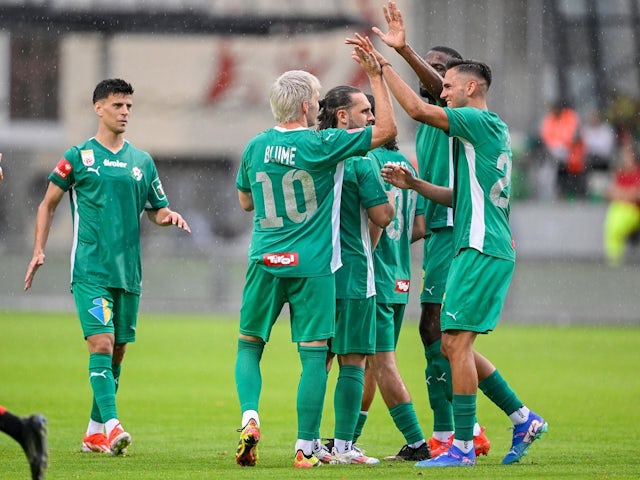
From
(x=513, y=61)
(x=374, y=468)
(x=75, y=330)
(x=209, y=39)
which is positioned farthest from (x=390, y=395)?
(x=209, y=39)

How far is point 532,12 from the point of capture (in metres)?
33.9

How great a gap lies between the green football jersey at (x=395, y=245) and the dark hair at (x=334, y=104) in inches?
14.0

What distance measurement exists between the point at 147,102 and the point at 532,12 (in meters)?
12.1

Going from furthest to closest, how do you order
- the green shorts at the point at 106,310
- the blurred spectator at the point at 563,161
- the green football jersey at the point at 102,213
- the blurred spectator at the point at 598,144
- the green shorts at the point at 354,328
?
the blurred spectator at the point at 598,144, the blurred spectator at the point at 563,161, the green football jersey at the point at 102,213, the green shorts at the point at 106,310, the green shorts at the point at 354,328

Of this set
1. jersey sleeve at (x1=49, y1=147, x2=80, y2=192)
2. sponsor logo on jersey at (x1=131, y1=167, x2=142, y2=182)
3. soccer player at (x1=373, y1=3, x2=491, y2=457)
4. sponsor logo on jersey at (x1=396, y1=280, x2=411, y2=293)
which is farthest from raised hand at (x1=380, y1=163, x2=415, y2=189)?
jersey sleeve at (x1=49, y1=147, x2=80, y2=192)

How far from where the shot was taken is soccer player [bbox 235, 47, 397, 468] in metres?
8.08

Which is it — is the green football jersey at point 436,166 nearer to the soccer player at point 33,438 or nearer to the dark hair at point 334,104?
the dark hair at point 334,104

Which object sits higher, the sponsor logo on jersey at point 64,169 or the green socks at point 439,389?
the sponsor logo on jersey at point 64,169

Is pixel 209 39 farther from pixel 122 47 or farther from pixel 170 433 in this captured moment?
pixel 170 433

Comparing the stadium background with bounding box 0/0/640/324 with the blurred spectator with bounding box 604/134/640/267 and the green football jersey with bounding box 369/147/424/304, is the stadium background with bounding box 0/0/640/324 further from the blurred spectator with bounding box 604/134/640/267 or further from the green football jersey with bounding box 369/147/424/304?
the green football jersey with bounding box 369/147/424/304

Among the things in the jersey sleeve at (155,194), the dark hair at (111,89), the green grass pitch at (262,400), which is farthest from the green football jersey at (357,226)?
the dark hair at (111,89)

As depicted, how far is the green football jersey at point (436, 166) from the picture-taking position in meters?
9.20

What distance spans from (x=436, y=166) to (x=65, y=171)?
2.57 m

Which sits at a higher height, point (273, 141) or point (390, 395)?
point (273, 141)
